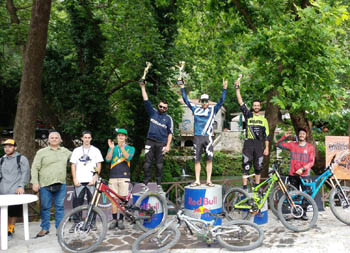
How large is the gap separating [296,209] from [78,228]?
4177mm

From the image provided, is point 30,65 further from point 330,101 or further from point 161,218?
point 330,101

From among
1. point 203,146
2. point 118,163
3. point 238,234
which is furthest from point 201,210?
point 118,163

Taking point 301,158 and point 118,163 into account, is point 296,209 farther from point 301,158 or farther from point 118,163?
point 118,163

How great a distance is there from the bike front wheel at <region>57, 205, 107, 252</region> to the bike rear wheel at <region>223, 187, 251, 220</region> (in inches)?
106

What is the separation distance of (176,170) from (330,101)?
13.8 metres

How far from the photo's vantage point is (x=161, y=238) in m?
5.42

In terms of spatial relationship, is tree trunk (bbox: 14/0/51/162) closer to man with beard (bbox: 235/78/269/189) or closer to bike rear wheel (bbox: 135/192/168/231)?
bike rear wheel (bbox: 135/192/168/231)

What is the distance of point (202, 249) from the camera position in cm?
566

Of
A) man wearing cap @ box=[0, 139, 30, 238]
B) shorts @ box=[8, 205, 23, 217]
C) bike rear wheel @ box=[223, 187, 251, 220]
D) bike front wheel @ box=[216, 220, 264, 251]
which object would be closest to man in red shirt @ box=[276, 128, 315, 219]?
bike rear wheel @ box=[223, 187, 251, 220]

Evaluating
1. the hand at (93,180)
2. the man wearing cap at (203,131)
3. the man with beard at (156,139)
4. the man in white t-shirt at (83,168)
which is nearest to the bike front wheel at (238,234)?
the man wearing cap at (203,131)

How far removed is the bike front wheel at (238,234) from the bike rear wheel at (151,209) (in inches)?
53.4

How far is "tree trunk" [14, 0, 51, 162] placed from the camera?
8.78 meters

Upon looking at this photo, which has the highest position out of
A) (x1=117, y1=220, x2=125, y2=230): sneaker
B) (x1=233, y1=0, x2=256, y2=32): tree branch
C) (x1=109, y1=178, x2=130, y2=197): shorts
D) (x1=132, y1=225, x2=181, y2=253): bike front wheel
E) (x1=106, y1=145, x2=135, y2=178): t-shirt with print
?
(x1=233, y1=0, x2=256, y2=32): tree branch

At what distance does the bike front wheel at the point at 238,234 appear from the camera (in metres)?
5.55
